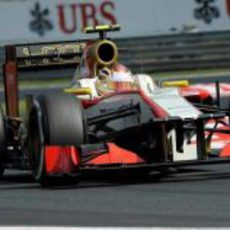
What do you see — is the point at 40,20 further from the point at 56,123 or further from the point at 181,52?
the point at 56,123

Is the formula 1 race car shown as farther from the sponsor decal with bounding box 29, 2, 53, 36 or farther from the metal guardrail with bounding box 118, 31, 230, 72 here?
the sponsor decal with bounding box 29, 2, 53, 36

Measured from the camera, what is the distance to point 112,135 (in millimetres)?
8750

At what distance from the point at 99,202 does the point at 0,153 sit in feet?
6.69

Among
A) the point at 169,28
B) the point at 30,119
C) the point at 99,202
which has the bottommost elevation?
the point at 99,202

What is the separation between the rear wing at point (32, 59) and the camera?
10.5m

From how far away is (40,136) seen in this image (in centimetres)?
847

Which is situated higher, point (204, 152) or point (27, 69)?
point (27, 69)

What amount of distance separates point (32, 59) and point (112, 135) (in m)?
2.38

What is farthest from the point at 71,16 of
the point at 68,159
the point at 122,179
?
the point at 68,159

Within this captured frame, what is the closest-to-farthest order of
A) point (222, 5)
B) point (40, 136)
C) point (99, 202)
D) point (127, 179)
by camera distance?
point (99, 202) < point (40, 136) < point (127, 179) < point (222, 5)

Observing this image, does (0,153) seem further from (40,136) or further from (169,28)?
(169,28)

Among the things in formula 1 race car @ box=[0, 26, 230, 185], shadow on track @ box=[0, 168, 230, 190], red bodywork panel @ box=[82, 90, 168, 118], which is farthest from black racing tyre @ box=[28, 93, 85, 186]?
red bodywork panel @ box=[82, 90, 168, 118]

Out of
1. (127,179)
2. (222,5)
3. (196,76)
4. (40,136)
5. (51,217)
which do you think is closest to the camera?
(51,217)

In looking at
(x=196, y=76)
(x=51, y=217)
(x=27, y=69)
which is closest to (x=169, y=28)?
(x=196, y=76)
